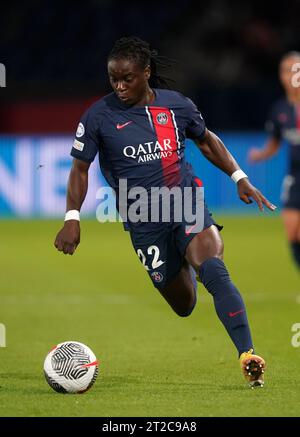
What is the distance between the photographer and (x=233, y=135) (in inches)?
961

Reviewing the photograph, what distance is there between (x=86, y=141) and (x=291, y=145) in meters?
6.85

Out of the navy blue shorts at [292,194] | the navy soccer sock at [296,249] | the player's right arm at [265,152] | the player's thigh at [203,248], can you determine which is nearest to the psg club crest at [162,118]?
the player's thigh at [203,248]

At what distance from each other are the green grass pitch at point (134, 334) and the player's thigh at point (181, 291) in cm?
46

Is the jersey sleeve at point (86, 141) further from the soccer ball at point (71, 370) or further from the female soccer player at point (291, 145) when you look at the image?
the female soccer player at point (291, 145)

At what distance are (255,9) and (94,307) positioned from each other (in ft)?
57.0

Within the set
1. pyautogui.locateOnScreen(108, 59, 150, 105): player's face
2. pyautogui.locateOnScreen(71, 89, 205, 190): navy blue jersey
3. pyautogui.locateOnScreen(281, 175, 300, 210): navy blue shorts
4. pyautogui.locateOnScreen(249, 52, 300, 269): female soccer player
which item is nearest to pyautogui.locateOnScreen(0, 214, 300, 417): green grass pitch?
→ pyautogui.locateOnScreen(249, 52, 300, 269): female soccer player

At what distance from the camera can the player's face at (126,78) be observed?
7090 millimetres

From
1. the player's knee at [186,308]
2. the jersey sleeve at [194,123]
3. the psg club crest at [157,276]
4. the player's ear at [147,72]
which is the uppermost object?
the player's ear at [147,72]

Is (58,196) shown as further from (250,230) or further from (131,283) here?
(131,283)

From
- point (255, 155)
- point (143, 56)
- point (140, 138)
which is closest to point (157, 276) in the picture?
point (140, 138)

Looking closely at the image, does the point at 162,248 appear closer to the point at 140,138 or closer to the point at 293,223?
the point at 140,138

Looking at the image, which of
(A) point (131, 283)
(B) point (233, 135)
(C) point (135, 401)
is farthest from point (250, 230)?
(C) point (135, 401)

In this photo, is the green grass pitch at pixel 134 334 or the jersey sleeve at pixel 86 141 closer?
the green grass pitch at pixel 134 334

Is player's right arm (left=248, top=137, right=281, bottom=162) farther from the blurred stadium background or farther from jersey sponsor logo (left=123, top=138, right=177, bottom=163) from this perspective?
jersey sponsor logo (left=123, top=138, right=177, bottom=163)
